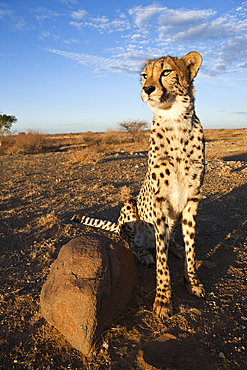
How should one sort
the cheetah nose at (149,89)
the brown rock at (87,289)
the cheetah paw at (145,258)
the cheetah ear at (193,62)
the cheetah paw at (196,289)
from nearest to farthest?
the brown rock at (87,289) < the cheetah nose at (149,89) < the cheetah ear at (193,62) < the cheetah paw at (196,289) < the cheetah paw at (145,258)

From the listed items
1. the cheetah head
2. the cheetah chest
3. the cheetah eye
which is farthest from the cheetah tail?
the cheetah eye

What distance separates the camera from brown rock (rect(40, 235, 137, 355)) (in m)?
1.73

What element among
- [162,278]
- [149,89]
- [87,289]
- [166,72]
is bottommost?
[162,278]

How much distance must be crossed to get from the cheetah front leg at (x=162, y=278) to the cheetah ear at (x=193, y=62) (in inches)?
52.9

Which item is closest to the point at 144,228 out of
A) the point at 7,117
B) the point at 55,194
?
the point at 55,194

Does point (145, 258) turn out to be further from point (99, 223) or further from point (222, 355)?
point (222, 355)

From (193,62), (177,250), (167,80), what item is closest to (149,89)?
(167,80)

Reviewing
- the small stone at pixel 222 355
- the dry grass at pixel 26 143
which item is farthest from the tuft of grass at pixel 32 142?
Result: the small stone at pixel 222 355

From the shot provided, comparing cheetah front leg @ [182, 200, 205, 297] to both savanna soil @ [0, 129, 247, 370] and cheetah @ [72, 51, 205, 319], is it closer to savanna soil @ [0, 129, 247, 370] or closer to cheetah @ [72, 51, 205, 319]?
cheetah @ [72, 51, 205, 319]

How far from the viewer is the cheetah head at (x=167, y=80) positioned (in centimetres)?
201

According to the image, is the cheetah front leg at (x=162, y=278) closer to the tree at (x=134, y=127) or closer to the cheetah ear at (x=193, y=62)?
the cheetah ear at (x=193, y=62)

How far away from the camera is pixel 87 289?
71.0 inches

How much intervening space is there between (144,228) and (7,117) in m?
26.8

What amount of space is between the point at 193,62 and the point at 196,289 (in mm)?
2058
